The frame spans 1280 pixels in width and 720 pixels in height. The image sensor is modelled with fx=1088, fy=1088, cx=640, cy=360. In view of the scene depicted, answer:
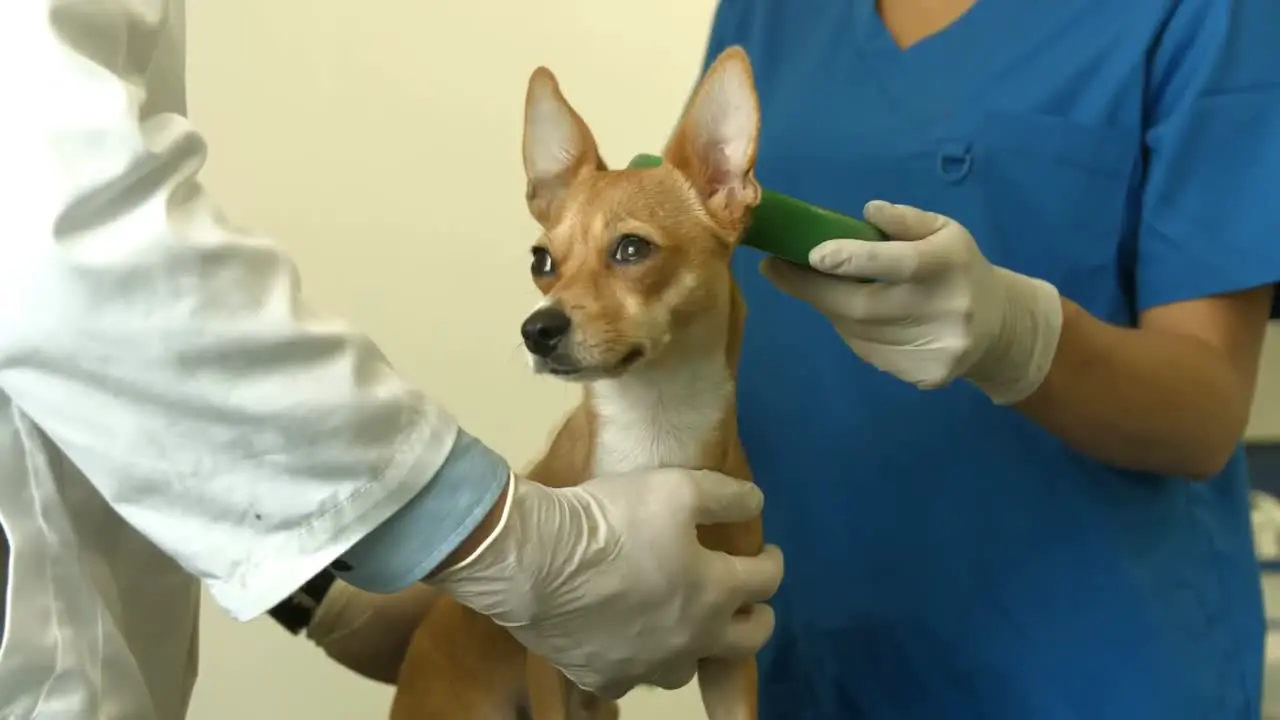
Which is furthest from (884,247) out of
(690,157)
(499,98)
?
(499,98)

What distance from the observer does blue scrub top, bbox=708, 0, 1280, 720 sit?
0.90 m

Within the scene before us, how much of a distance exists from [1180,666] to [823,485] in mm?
334

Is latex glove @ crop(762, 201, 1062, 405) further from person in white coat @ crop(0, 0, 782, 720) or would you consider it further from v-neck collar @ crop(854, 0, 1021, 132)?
person in white coat @ crop(0, 0, 782, 720)

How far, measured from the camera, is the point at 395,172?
1.54 meters

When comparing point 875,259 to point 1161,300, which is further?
point 1161,300

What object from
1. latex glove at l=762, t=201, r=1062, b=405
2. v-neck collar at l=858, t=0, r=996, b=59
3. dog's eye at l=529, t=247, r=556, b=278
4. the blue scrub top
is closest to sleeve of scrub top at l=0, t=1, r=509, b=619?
dog's eye at l=529, t=247, r=556, b=278

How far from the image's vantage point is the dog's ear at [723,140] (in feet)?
2.71

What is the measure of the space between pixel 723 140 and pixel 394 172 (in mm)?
803

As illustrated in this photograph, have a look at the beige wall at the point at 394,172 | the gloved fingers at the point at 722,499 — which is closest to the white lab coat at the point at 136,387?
the gloved fingers at the point at 722,499

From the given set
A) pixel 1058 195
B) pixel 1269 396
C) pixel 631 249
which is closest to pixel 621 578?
pixel 631 249

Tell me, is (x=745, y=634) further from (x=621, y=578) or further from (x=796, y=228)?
(x=796, y=228)

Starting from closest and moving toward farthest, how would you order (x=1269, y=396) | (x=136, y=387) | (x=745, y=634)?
(x=136, y=387)
(x=745, y=634)
(x=1269, y=396)

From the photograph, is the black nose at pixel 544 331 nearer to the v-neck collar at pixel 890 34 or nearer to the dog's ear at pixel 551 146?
the dog's ear at pixel 551 146

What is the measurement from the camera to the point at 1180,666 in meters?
0.92
